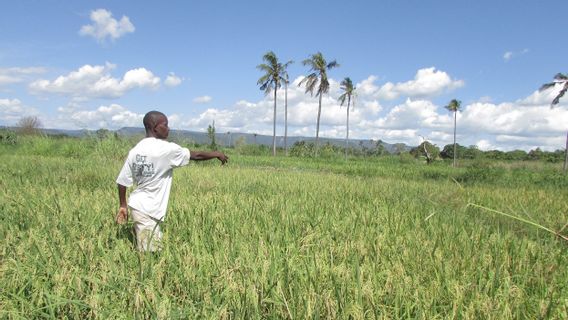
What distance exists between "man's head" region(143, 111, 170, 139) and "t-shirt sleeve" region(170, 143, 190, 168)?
0.16m

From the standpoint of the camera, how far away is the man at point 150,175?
117 inches

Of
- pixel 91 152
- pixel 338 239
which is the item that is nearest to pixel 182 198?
pixel 338 239

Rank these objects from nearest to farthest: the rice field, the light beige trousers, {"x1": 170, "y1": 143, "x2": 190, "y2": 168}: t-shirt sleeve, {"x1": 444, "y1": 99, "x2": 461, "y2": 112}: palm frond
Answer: the rice field < the light beige trousers < {"x1": 170, "y1": 143, "x2": 190, "y2": 168}: t-shirt sleeve < {"x1": 444, "y1": 99, "x2": 461, "y2": 112}: palm frond

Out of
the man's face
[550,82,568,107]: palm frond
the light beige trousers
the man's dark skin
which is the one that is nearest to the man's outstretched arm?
the man's dark skin

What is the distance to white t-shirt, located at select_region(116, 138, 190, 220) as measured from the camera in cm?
299

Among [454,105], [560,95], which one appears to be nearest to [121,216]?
[560,95]

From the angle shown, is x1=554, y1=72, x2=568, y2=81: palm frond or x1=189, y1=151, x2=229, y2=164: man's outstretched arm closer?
x1=189, y1=151, x2=229, y2=164: man's outstretched arm

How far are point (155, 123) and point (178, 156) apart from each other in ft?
1.03

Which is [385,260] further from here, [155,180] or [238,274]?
[155,180]

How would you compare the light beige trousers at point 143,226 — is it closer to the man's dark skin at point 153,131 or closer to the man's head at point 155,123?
the man's dark skin at point 153,131

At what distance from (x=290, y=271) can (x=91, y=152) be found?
50.0 feet

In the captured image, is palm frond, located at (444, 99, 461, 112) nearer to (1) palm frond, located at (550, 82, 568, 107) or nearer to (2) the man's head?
(1) palm frond, located at (550, 82, 568, 107)

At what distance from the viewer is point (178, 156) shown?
3088mm

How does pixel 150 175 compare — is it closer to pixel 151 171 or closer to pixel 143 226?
pixel 151 171
